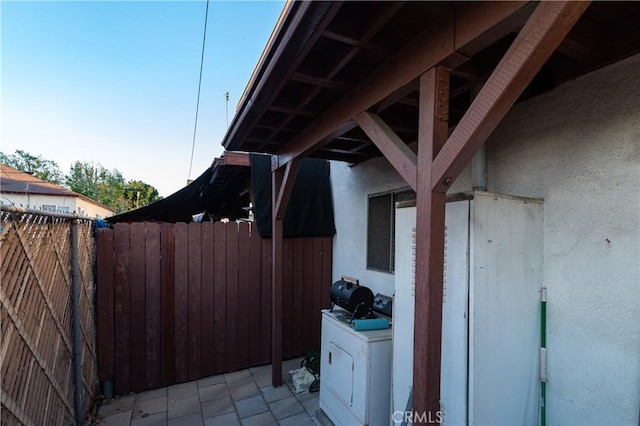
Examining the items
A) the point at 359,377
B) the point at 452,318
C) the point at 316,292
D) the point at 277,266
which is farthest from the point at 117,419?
the point at 452,318

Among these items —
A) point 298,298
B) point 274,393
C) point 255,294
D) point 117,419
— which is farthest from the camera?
point 298,298

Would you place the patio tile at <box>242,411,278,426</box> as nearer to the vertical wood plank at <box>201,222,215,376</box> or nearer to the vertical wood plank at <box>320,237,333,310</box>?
the vertical wood plank at <box>201,222,215,376</box>

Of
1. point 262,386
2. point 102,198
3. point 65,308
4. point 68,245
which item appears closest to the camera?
point 65,308

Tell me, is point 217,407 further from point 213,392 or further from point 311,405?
point 311,405

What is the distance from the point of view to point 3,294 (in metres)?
1.54

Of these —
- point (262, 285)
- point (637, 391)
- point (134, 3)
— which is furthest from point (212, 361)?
point (134, 3)

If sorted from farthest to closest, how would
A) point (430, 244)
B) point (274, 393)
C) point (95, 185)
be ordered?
point (95, 185), point (274, 393), point (430, 244)

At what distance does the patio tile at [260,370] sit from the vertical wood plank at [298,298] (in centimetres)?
45

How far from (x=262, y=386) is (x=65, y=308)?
90.1 inches

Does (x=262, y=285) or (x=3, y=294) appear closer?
(x=3, y=294)

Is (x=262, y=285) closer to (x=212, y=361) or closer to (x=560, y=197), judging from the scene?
(x=212, y=361)

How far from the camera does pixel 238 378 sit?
3930mm

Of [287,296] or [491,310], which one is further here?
[287,296]

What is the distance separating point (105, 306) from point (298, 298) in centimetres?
245
